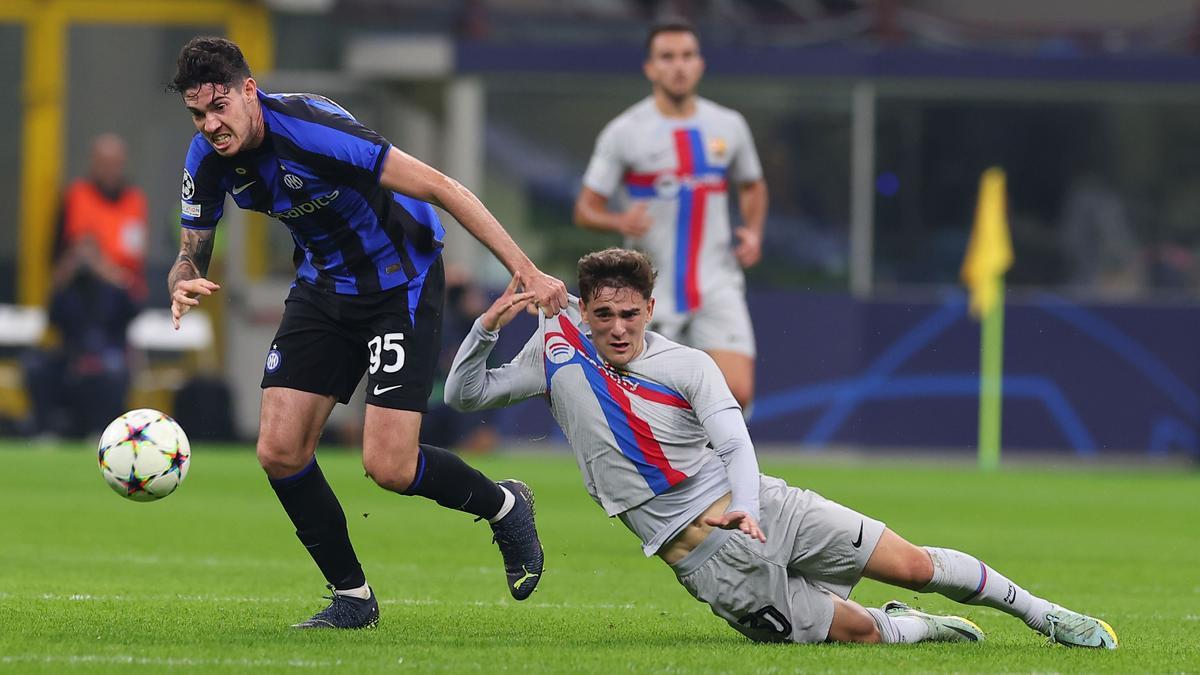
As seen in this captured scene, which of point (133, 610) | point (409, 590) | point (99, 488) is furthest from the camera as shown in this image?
point (99, 488)

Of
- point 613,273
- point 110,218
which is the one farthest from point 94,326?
point 613,273

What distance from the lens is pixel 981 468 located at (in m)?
17.9

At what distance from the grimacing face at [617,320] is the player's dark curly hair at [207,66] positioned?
53.5 inches

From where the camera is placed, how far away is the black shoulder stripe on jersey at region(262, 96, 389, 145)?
698 cm

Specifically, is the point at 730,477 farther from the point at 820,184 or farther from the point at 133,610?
the point at 820,184

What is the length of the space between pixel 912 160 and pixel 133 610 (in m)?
12.9

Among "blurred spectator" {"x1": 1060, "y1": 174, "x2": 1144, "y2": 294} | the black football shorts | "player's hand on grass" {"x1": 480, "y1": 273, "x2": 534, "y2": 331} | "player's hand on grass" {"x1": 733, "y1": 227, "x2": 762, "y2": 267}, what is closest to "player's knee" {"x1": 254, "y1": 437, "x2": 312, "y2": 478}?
the black football shorts

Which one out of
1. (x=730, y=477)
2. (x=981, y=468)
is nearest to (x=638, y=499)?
(x=730, y=477)

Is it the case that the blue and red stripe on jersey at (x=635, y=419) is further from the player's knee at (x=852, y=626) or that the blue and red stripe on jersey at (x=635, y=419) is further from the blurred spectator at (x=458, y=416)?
→ the blurred spectator at (x=458, y=416)

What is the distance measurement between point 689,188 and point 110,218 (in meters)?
8.70

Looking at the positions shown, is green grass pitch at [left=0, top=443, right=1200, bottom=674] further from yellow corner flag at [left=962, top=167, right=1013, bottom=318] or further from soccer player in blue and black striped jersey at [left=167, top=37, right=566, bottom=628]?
yellow corner flag at [left=962, top=167, right=1013, bottom=318]

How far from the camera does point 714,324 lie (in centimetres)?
1052

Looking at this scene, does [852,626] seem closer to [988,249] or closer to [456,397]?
[456,397]

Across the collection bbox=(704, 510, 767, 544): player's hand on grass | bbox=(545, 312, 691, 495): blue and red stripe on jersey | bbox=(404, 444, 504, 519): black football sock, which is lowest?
bbox=(404, 444, 504, 519): black football sock
